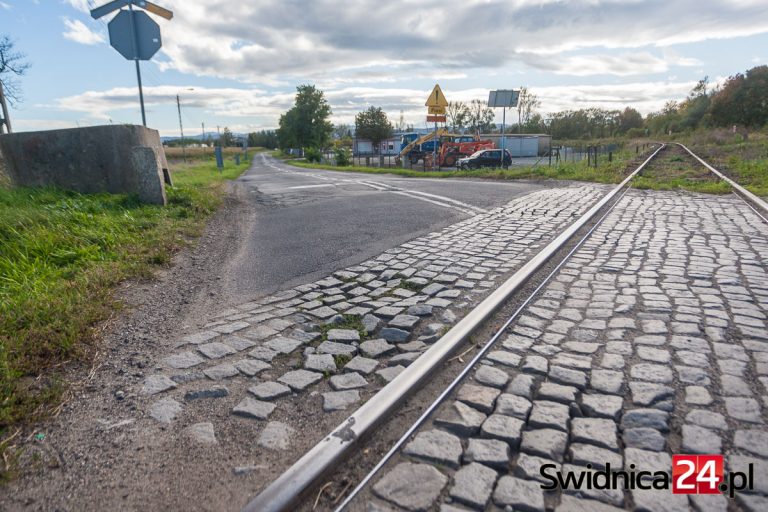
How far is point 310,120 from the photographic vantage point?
81625 mm

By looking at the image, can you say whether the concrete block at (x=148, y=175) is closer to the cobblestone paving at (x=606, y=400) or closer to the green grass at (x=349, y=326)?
the green grass at (x=349, y=326)

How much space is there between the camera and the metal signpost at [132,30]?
320 inches

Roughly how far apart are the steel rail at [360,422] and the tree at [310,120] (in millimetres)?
80119

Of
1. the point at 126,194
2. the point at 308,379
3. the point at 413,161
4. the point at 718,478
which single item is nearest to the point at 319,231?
the point at 126,194

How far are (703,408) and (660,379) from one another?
340mm

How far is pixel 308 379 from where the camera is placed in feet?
10.4

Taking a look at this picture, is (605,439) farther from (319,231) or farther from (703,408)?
(319,231)

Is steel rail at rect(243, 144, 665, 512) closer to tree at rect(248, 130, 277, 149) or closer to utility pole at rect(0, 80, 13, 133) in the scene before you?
utility pole at rect(0, 80, 13, 133)

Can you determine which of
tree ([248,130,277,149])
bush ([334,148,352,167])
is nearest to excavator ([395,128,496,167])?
bush ([334,148,352,167])

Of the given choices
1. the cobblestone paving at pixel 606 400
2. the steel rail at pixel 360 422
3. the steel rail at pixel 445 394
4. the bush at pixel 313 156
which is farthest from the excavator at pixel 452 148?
the bush at pixel 313 156

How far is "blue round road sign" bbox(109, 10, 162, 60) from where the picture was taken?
817 centimetres

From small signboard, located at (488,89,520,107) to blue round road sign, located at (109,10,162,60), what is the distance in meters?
12.9

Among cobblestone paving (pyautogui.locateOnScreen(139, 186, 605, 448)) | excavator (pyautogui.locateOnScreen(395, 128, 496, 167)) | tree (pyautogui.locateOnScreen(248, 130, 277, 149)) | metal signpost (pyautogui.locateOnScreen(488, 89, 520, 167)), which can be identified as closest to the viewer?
cobblestone paving (pyautogui.locateOnScreen(139, 186, 605, 448))

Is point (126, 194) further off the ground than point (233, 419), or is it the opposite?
point (126, 194)
